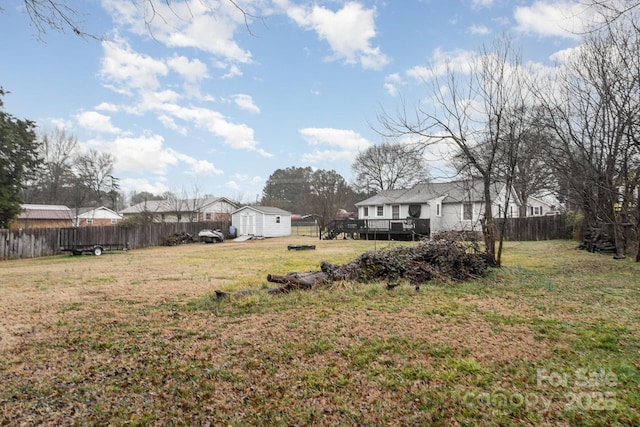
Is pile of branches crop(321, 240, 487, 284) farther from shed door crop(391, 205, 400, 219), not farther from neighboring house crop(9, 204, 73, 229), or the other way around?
neighboring house crop(9, 204, 73, 229)

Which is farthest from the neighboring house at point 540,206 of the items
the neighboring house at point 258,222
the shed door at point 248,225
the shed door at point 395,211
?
the shed door at point 248,225

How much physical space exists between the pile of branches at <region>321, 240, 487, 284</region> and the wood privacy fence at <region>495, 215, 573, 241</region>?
1370cm

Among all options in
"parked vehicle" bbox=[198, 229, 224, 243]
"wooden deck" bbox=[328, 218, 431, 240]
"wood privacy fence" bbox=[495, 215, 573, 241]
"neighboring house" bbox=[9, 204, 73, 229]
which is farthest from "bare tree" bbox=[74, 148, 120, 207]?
"wood privacy fence" bbox=[495, 215, 573, 241]

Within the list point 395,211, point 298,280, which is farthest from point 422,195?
point 298,280

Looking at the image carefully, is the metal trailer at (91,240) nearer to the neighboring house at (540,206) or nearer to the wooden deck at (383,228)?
the wooden deck at (383,228)

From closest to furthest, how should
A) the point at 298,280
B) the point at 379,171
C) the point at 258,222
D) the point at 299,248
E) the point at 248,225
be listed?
the point at 298,280 < the point at 299,248 < the point at 258,222 < the point at 248,225 < the point at 379,171

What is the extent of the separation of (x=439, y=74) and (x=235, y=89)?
685 centimetres

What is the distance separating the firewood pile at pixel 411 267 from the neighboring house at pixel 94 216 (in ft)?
115

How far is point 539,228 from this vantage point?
2002 centimetres

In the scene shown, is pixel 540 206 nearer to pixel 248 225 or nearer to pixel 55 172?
pixel 248 225

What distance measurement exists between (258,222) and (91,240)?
41.8ft

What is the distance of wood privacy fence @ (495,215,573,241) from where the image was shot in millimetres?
19531

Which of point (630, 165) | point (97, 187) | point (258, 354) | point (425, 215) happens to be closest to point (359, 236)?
point (425, 215)

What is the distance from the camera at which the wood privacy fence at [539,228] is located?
19531 mm
